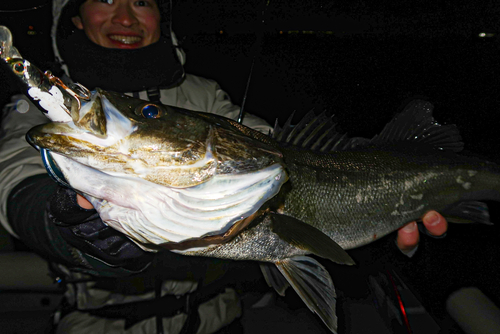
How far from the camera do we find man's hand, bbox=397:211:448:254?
1.78 metres

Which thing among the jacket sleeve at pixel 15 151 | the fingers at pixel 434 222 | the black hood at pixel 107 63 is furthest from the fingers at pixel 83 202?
the fingers at pixel 434 222

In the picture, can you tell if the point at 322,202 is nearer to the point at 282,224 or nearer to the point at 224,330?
the point at 282,224

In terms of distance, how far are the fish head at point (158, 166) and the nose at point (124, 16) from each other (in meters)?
1.84

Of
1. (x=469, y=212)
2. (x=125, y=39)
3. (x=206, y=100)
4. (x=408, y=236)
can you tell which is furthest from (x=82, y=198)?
(x=469, y=212)

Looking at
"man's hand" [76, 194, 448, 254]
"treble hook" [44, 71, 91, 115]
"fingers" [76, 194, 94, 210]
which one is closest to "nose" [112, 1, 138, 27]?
"fingers" [76, 194, 94, 210]

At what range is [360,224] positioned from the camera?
5.02 ft

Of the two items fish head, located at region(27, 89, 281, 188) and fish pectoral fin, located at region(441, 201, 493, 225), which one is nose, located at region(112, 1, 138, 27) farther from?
fish pectoral fin, located at region(441, 201, 493, 225)

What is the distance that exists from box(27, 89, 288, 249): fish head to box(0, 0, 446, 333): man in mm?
360

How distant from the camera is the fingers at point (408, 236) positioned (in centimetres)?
Result: 188

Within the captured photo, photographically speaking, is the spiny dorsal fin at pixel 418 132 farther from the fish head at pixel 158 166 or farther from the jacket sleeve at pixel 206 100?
the fish head at pixel 158 166

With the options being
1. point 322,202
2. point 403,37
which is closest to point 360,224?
point 322,202

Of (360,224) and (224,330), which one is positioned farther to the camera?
(224,330)

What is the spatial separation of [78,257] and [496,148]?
7.23 m

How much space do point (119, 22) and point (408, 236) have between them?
2.67 metres
